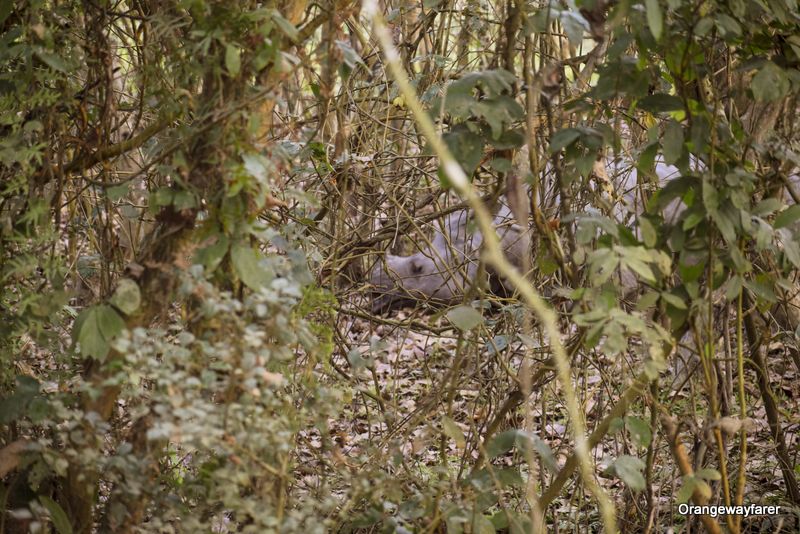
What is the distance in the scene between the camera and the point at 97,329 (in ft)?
6.31

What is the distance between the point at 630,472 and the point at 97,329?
1.41 meters

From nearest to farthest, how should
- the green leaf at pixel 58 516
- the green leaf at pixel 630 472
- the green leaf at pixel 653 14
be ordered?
the green leaf at pixel 653 14, the green leaf at pixel 58 516, the green leaf at pixel 630 472

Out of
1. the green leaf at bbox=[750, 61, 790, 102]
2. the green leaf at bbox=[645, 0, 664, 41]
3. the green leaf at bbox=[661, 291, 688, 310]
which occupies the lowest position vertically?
the green leaf at bbox=[661, 291, 688, 310]

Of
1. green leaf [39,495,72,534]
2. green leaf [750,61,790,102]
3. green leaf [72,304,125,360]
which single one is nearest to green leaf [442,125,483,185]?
green leaf [750,61,790,102]

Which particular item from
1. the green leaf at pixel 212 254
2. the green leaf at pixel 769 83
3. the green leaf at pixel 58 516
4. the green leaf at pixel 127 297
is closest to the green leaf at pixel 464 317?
the green leaf at pixel 212 254

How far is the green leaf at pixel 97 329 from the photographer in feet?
6.25

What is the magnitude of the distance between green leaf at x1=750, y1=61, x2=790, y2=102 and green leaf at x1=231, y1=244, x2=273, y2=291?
1309 mm

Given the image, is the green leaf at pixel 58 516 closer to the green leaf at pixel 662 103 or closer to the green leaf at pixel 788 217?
the green leaf at pixel 662 103

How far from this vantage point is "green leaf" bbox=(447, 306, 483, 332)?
2.20 metres

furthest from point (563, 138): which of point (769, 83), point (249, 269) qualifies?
point (249, 269)

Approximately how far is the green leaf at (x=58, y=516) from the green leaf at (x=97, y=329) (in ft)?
1.42

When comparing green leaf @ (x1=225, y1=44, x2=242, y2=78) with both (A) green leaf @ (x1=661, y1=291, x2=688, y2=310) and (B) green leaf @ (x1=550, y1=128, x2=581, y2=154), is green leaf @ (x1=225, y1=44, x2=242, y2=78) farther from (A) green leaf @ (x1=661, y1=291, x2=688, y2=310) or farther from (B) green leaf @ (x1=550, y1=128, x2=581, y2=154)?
(A) green leaf @ (x1=661, y1=291, x2=688, y2=310)

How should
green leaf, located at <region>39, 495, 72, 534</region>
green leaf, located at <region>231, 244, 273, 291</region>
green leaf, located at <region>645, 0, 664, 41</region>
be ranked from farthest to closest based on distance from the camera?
1. green leaf, located at <region>39, 495, 72, 534</region>
2. green leaf, located at <region>231, 244, 273, 291</region>
3. green leaf, located at <region>645, 0, 664, 41</region>

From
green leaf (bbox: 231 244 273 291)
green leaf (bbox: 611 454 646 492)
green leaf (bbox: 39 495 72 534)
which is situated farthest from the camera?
green leaf (bbox: 611 454 646 492)
